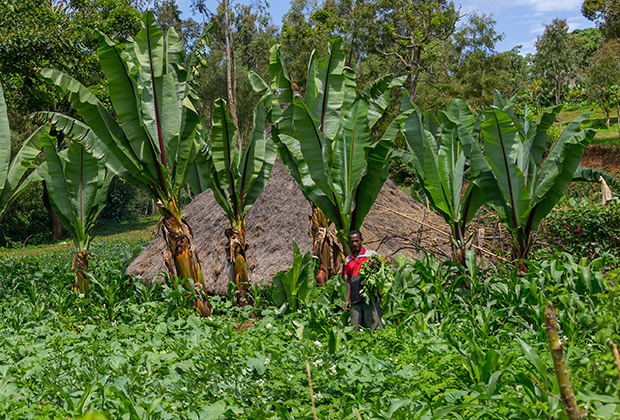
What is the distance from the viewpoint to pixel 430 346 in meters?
3.48

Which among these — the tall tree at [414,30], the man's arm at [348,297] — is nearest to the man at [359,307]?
the man's arm at [348,297]

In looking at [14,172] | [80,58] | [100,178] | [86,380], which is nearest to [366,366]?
[86,380]

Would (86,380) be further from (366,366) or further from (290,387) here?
(366,366)

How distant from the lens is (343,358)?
11.2 feet

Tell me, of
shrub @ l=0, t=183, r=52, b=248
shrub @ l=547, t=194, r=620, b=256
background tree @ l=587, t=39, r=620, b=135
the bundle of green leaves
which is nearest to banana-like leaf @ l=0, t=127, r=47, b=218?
the bundle of green leaves

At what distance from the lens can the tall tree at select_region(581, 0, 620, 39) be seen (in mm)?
27972

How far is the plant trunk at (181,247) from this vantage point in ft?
18.3

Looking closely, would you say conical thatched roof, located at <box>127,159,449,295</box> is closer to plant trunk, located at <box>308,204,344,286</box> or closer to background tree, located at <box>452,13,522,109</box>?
plant trunk, located at <box>308,204,344,286</box>

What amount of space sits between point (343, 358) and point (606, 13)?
33053mm

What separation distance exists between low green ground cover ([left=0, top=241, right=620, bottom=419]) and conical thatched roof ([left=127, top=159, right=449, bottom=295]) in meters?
1.82

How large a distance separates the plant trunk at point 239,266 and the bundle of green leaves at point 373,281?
215cm

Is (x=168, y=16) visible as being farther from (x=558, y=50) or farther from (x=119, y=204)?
(x=558, y=50)

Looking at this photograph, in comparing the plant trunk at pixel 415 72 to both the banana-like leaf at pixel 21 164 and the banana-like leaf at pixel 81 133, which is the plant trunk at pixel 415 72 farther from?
the banana-like leaf at pixel 81 133

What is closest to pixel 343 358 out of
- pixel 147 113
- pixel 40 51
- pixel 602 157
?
pixel 147 113
